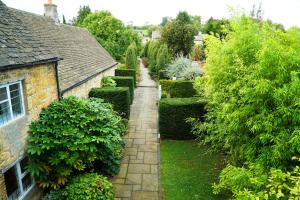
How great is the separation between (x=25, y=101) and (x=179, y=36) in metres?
29.1

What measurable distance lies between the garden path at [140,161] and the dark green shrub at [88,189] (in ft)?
3.40

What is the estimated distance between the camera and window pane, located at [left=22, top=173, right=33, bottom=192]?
766 cm

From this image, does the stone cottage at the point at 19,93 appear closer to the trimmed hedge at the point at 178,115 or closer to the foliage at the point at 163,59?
the trimmed hedge at the point at 178,115

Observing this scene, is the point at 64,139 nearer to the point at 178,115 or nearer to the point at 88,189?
the point at 88,189

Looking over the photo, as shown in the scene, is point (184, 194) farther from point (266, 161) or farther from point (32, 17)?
point (32, 17)

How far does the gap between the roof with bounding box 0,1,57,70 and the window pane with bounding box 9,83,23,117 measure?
2.53 feet

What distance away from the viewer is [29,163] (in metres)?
7.58

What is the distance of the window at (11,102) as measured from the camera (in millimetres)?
6602

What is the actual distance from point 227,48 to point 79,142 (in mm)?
5609

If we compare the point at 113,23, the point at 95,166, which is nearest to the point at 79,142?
the point at 95,166

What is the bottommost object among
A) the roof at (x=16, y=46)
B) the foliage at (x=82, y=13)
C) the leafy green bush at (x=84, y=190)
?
the leafy green bush at (x=84, y=190)

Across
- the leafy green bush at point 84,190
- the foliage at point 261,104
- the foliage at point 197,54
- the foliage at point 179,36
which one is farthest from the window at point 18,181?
the foliage at point 179,36

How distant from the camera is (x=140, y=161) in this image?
1121 centimetres

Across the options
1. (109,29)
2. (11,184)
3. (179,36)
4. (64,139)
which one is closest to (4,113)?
(64,139)
